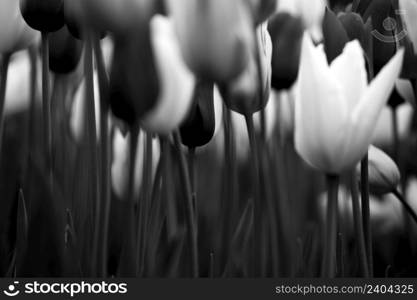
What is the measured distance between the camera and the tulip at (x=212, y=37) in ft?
0.95

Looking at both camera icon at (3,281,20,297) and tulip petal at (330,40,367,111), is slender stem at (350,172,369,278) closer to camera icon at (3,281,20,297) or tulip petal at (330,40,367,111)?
tulip petal at (330,40,367,111)

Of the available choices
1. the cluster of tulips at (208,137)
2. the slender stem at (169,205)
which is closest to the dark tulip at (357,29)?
the cluster of tulips at (208,137)

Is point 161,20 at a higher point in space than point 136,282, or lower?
higher

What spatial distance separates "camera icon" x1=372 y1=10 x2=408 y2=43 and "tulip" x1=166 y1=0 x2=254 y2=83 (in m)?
0.10

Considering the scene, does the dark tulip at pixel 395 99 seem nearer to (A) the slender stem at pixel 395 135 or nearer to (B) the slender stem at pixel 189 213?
(A) the slender stem at pixel 395 135

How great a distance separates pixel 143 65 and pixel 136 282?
0.36 feet

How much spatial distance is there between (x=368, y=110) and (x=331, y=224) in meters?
0.05

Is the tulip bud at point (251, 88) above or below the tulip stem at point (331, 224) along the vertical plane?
above

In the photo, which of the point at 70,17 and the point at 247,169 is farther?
the point at 247,169

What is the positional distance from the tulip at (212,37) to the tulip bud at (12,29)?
0.10m

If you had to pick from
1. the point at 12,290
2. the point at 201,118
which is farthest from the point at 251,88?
the point at 12,290

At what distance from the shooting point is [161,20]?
0.30 metres

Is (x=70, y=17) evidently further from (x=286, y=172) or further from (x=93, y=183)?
(x=286, y=172)

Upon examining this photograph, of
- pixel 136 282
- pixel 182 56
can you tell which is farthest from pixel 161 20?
pixel 136 282
